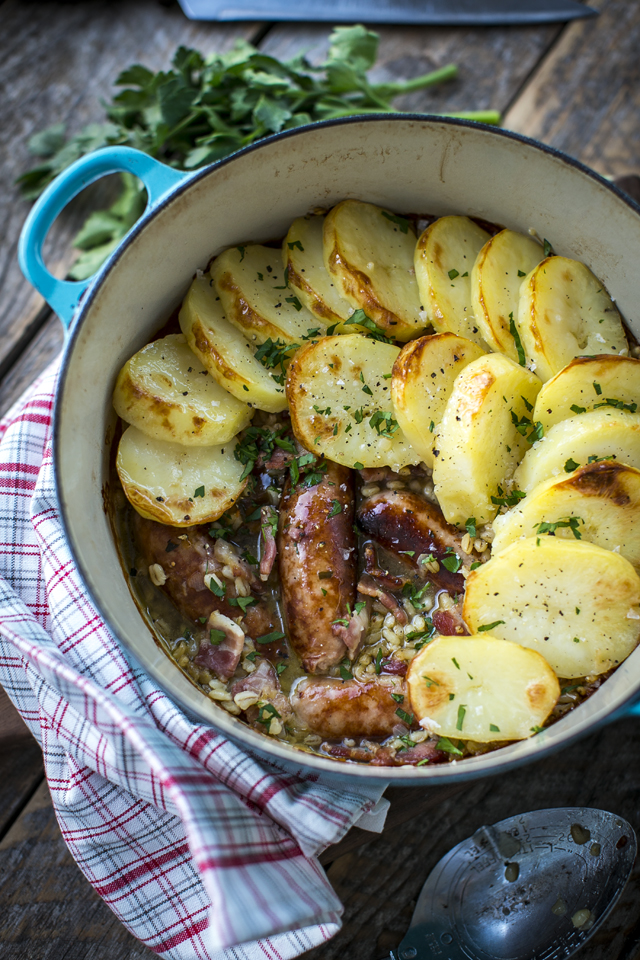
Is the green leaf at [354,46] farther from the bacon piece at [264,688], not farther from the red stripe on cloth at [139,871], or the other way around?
the red stripe on cloth at [139,871]

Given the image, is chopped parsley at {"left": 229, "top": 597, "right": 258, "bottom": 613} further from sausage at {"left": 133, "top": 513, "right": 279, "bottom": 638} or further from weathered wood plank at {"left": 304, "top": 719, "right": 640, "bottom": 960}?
weathered wood plank at {"left": 304, "top": 719, "right": 640, "bottom": 960}

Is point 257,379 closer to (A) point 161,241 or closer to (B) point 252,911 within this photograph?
(A) point 161,241

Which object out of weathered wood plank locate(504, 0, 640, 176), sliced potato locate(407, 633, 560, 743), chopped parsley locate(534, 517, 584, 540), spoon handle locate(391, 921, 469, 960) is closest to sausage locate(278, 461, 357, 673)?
sliced potato locate(407, 633, 560, 743)

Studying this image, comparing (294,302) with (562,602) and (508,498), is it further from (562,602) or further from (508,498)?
(562,602)

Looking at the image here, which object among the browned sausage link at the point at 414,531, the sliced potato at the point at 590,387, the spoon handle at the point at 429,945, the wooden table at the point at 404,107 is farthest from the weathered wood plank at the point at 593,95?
the spoon handle at the point at 429,945

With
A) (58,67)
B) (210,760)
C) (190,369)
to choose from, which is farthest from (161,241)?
(58,67)

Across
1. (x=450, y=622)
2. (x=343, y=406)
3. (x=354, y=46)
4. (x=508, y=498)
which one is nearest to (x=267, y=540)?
(x=343, y=406)
